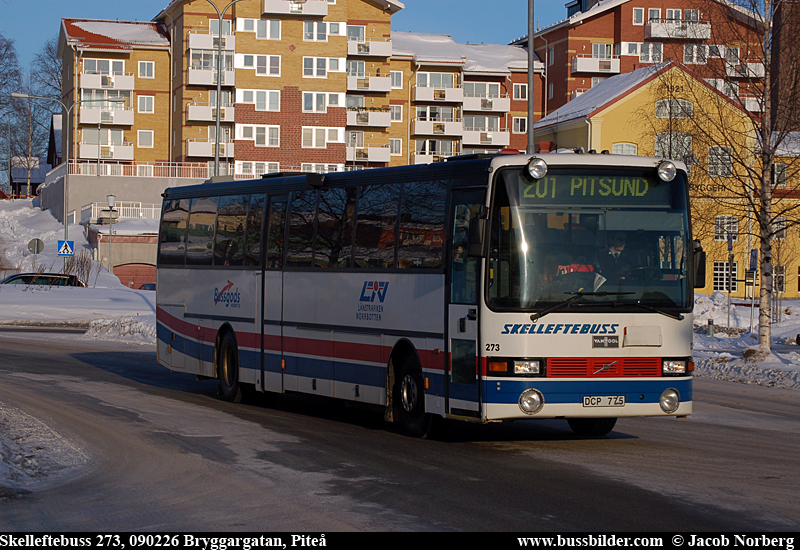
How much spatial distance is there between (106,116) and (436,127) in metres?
27.0

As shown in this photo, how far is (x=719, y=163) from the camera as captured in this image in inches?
1052

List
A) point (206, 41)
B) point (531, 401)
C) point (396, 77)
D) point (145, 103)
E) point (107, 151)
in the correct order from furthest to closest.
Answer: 1. point (396, 77)
2. point (145, 103)
3. point (107, 151)
4. point (206, 41)
5. point (531, 401)

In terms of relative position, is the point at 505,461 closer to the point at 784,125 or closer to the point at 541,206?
the point at 541,206

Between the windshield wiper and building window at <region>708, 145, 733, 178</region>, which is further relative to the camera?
building window at <region>708, 145, 733, 178</region>

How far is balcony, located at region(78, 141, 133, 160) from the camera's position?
82.7 metres

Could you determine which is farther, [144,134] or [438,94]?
[438,94]

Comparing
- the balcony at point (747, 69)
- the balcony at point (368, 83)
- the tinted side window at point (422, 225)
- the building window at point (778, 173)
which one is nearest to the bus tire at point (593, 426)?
the tinted side window at point (422, 225)

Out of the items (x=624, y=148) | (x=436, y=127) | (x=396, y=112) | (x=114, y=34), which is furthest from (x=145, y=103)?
(x=624, y=148)

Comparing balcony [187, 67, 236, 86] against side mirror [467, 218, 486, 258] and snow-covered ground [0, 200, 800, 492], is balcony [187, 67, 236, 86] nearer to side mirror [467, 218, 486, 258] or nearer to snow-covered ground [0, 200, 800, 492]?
snow-covered ground [0, 200, 800, 492]

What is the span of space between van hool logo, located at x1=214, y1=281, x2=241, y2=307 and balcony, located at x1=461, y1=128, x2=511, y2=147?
78.5 metres

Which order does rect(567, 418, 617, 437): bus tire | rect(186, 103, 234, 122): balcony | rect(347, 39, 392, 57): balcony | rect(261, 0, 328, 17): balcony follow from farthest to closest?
1. rect(347, 39, 392, 57): balcony
2. rect(186, 103, 234, 122): balcony
3. rect(261, 0, 328, 17): balcony
4. rect(567, 418, 617, 437): bus tire

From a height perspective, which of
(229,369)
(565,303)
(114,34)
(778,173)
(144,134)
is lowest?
(229,369)

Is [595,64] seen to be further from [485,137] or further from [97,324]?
[97,324]

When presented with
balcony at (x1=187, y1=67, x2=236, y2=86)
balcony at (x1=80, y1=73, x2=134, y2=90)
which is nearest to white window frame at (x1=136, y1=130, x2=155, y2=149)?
balcony at (x1=80, y1=73, x2=134, y2=90)
